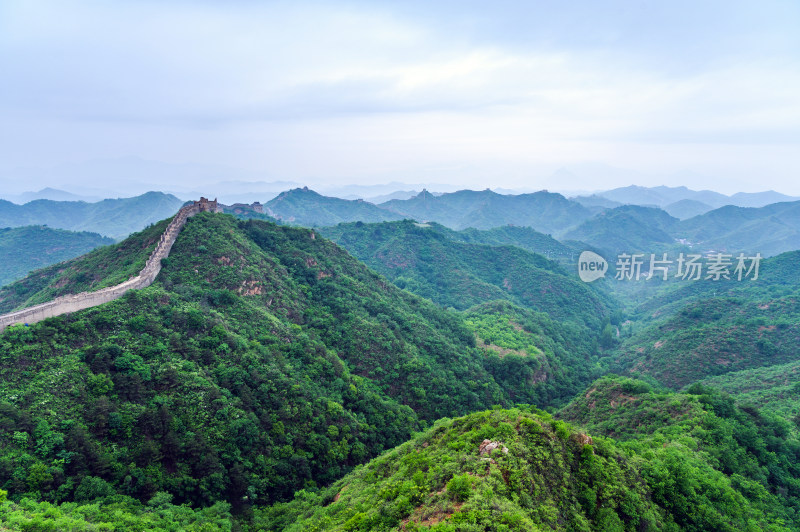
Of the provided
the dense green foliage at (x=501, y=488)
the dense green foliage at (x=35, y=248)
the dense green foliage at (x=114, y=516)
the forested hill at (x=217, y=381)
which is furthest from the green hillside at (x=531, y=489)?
the dense green foliage at (x=35, y=248)

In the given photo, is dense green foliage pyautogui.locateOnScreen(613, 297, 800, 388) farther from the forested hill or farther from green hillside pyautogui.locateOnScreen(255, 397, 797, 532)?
green hillside pyautogui.locateOnScreen(255, 397, 797, 532)

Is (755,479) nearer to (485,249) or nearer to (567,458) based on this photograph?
(567,458)

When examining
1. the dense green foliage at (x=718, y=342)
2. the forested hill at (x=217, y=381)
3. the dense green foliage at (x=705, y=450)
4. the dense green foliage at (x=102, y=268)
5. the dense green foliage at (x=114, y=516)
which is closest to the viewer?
the dense green foliage at (x=114, y=516)

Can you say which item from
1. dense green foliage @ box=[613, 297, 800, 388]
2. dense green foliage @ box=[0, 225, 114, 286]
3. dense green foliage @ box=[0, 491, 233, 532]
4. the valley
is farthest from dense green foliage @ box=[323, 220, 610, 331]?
dense green foliage @ box=[0, 225, 114, 286]

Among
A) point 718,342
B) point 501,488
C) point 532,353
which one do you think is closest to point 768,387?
point 718,342

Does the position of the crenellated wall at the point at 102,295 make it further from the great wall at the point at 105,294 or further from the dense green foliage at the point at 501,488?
the dense green foliage at the point at 501,488

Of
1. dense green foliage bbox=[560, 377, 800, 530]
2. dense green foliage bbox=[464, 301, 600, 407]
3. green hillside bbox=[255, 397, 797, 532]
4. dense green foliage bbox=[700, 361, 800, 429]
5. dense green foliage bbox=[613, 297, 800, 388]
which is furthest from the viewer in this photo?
dense green foliage bbox=[613, 297, 800, 388]
